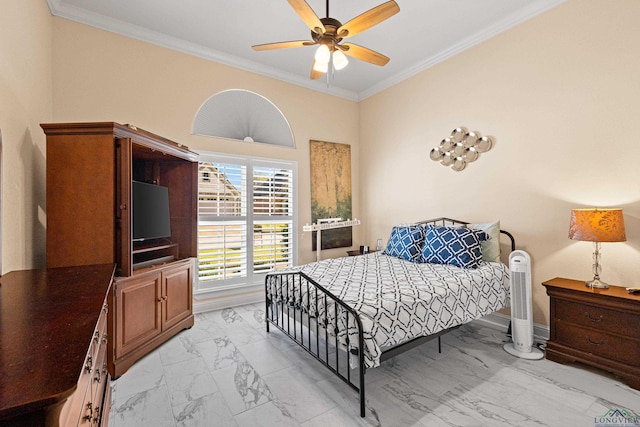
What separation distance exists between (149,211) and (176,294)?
36.6 inches

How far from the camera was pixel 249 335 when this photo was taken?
316 centimetres

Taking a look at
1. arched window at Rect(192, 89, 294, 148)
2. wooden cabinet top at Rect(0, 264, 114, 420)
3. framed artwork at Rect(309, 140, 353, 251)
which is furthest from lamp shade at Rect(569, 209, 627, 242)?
arched window at Rect(192, 89, 294, 148)

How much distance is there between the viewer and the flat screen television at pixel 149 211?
273cm

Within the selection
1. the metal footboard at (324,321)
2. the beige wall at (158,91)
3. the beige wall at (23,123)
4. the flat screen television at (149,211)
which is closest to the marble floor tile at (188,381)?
the metal footboard at (324,321)

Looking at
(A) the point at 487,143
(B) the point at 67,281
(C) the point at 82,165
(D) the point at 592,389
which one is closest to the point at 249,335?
(B) the point at 67,281

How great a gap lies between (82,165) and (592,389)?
4287mm

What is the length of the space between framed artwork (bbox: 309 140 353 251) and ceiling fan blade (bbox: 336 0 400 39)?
8.00 ft

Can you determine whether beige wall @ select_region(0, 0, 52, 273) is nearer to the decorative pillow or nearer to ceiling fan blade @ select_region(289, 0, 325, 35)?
ceiling fan blade @ select_region(289, 0, 325, 35)

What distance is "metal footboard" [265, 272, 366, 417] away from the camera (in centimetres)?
194

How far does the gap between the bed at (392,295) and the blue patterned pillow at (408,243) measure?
0.01 m

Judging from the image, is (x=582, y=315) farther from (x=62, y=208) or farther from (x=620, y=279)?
(x=62, y=208)

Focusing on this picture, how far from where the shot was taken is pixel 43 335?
3.00ft

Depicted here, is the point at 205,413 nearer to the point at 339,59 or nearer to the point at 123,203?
the point at 123,203

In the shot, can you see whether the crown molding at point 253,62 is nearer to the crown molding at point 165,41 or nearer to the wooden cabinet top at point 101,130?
the crown molding at point 165,41
